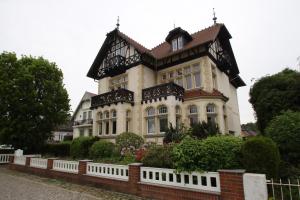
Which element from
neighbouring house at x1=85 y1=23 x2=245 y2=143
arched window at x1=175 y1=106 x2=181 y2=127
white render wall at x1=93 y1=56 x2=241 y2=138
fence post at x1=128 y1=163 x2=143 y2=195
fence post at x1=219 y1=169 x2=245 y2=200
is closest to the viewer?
fence post at x1=219 y1=169 x2=245 y2=200

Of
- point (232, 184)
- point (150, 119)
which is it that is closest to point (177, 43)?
point (150, 119)

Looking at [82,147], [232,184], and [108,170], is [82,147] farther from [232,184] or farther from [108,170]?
[232,184]

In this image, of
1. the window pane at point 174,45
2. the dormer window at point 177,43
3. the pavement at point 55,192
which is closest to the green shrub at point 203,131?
the pavement at point 55,192

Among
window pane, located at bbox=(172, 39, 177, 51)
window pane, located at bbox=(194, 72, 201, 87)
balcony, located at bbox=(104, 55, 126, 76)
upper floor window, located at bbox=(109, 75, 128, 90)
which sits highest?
window pane, located at bbox=(172, 39, 177, 51)

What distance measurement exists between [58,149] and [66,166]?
1283cm

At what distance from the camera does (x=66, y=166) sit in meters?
10.5

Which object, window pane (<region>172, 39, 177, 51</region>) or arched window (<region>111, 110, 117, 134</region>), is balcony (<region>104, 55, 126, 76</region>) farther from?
window pane (<region>172, 39, 177, 51</region>)

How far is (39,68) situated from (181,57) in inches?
501

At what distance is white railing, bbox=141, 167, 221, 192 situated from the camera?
19.1ft

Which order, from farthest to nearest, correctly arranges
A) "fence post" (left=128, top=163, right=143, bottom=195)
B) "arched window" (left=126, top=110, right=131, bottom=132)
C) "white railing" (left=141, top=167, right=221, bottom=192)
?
"arched window" (left=126, top=110, right=131, bottom=132) → "fence post" (left=128, top=163, right=143, bottom=195) → "white railing" (left=141, top=167, right=221, bottom=192)

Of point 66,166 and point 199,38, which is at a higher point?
point 199,38

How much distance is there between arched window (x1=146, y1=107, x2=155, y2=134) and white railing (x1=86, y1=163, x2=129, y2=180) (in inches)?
→ 313

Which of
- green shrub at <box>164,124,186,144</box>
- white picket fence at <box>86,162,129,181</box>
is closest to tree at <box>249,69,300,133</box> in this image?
green shrub at <box>164,124,186,144</box>

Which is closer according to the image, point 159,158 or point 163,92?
point 159,158
